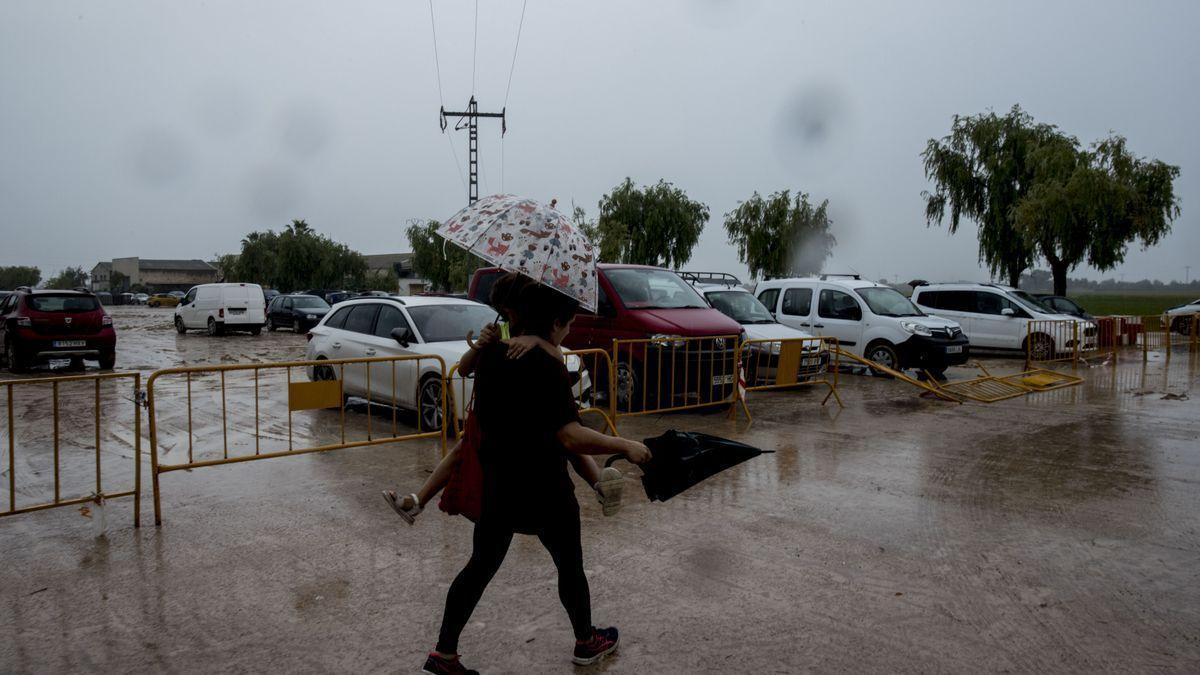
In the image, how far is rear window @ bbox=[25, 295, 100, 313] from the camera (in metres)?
15.1

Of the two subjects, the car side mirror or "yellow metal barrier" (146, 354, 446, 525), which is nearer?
"yellow metal barrier" (146, 354, 446, 525)

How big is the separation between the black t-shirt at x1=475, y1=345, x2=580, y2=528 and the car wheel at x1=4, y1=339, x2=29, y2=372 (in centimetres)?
1543

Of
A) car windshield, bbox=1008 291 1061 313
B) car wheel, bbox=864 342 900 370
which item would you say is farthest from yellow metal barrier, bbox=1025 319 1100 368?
car wheel, bbox=864 342 900 370

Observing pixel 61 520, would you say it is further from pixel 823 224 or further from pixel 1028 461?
pixel 823 224

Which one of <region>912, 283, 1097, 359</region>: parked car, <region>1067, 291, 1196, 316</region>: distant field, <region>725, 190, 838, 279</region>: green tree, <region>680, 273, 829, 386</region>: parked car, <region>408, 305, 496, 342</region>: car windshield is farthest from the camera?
<region>1067, 291, 1196, 316</region>: distant field

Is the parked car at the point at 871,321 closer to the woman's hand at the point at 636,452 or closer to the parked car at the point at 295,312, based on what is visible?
the woman's hand at the point at 636,452

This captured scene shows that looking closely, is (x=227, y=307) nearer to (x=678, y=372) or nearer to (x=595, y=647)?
(x=678, y=372)

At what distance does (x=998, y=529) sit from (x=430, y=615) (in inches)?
150

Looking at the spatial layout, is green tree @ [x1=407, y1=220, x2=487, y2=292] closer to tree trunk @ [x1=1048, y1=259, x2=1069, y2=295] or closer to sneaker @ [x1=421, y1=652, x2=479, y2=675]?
tree trunk @ [x1=1048, y1=259, x2=1069, y2=295]

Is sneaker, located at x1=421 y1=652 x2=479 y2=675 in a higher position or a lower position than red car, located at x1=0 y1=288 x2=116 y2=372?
lower

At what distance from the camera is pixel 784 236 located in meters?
40.5

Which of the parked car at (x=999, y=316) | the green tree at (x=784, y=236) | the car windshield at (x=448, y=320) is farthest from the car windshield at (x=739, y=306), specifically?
the green tree at (x=784, y=236)

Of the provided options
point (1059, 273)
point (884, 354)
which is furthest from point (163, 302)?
point (884, 354)

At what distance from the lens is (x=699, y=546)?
16.8 ft
